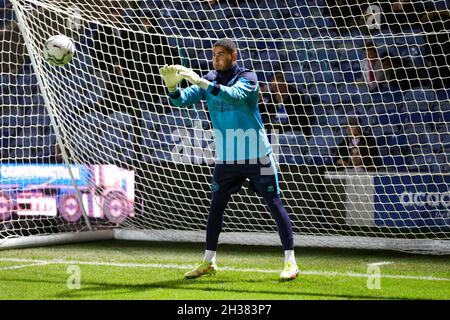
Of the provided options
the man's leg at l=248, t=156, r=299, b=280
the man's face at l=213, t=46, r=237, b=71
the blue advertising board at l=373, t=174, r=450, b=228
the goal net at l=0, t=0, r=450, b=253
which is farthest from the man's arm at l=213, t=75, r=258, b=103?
the blue advertising board at l=373, t=174, r=450, b=228

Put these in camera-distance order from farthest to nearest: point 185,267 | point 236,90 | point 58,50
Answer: point 58,50
point 185,267
point 236,90

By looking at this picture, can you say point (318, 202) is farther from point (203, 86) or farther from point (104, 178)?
point (203, 86)

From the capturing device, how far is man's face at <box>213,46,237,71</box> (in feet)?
18.4

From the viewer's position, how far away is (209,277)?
5742 millimetres

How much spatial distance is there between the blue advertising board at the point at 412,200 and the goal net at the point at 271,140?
0.01 metres

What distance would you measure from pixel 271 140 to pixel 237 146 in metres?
3.42

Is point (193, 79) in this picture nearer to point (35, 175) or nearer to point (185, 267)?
point (185, 267)

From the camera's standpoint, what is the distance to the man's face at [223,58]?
559 cm

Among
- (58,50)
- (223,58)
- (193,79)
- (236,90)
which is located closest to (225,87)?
(236,90)

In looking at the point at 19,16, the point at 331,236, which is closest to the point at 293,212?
the point at 331,236

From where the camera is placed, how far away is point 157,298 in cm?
493

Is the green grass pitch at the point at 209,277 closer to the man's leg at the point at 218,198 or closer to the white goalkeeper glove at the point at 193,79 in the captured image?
the man's leg at the point at 218,198

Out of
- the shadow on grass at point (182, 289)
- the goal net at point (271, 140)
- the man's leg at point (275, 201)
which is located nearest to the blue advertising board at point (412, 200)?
the goal net at point (271, 140)
